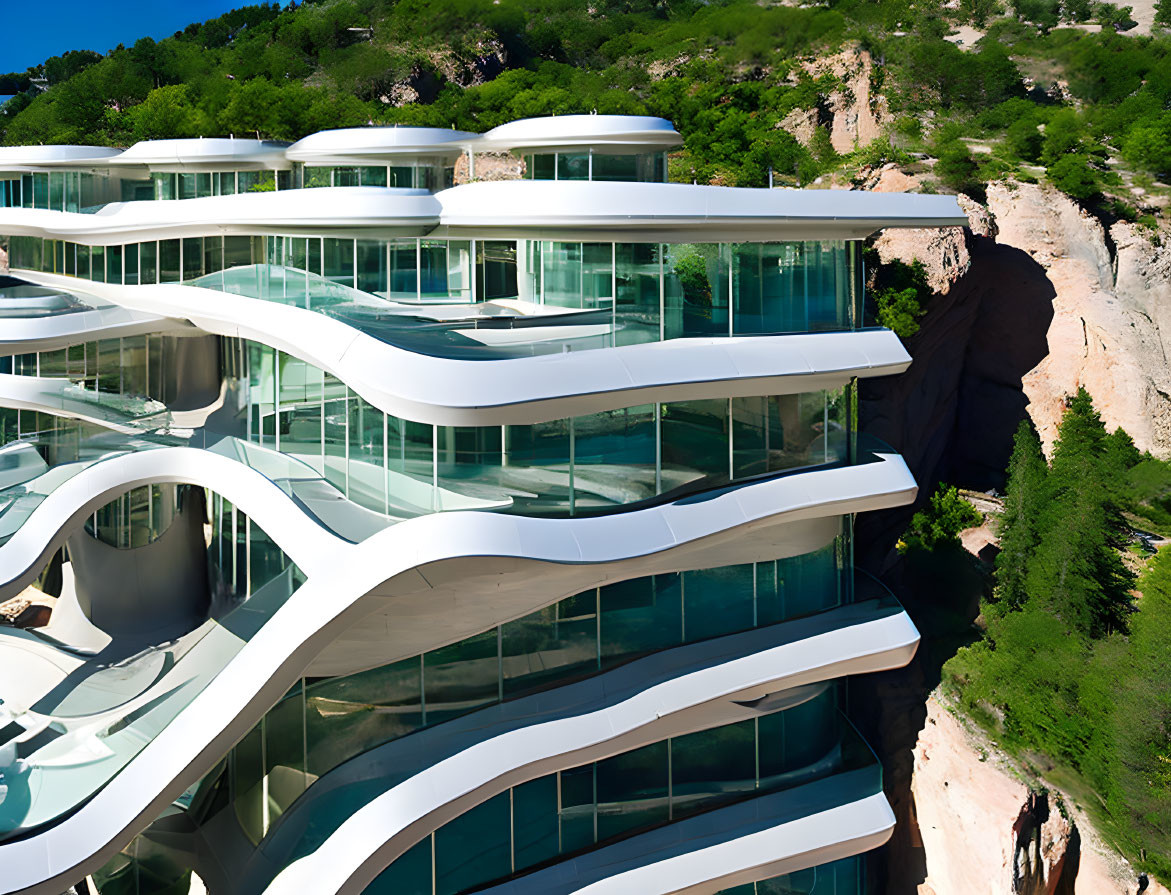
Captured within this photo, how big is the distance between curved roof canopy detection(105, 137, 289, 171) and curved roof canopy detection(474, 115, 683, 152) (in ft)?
32.3

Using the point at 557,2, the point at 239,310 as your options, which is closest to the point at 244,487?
the point at 239,310

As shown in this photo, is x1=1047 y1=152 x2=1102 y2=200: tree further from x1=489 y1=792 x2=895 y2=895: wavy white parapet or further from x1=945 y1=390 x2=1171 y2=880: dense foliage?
x1=489 y1=792 x2=895 y2=895: wavy white parapet

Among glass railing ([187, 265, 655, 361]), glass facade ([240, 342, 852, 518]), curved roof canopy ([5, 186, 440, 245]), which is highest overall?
curved roof canopy ([5, 186, 440, 245])

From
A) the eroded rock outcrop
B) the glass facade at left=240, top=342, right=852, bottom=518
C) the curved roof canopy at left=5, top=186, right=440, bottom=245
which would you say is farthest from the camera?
the eroded rock outcrop

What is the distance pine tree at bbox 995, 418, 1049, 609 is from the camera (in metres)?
28.6

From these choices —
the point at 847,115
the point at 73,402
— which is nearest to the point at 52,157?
the point at 73,402

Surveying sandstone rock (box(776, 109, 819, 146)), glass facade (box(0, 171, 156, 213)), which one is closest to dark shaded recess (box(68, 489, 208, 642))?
glass facade (box(0, 171, 156, 213))

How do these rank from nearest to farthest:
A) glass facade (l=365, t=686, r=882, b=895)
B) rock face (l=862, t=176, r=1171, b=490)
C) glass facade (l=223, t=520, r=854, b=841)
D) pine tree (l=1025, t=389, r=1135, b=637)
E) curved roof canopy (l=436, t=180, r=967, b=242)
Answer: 1. glass facade (l=365, t=686, r=882, b=895)
2. glass facade (l=223, t=520, r=854, b=841)
3. curved roof canopy (l=436, t=180, r=967, b=242)
4. pine tree (l=1025, t=389, r=1135, b=637)
5. rock face (l=862, t=176, r=1171, b=490)

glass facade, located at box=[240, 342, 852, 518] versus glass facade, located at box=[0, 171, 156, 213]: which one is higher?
glass facade, located at box=[0, 171, 156, 213]

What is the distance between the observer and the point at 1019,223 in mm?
37688

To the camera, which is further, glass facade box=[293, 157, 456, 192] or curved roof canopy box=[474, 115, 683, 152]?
glass facade box=[293, 157, 456, 192]

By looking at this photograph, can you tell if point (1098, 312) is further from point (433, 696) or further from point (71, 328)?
point (71, 328)

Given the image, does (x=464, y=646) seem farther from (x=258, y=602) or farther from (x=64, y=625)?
(x=64, y=625)

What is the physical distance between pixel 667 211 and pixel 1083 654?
625 inches
